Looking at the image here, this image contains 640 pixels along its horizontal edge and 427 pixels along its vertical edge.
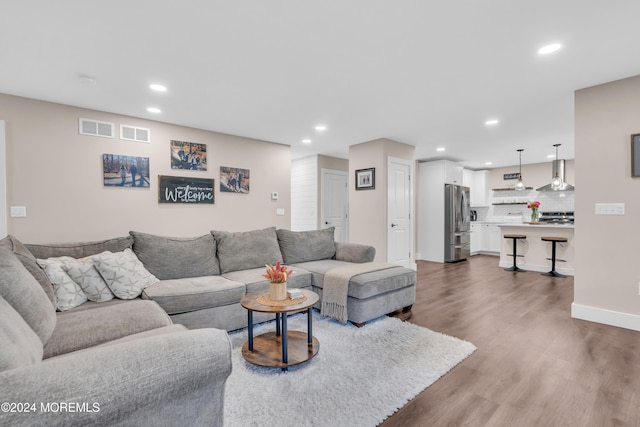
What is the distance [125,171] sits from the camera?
3.76m

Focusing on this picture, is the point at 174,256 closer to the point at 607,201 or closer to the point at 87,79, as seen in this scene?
the point at 87,79

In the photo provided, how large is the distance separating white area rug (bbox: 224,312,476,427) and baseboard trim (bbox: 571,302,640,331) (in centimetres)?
155

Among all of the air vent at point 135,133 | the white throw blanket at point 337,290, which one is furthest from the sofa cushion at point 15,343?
the air vent at point 135,133

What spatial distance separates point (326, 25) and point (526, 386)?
2721mm

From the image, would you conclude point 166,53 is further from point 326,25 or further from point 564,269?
point 564,269

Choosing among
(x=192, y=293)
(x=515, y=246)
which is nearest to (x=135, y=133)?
(x=192, y=293)

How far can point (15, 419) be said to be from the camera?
2.42 feet

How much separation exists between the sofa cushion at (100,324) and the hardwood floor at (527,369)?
1535mm

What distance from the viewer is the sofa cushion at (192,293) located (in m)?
2.40

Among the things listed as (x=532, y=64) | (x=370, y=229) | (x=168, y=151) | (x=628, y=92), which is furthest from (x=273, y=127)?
(x=628, y=92)

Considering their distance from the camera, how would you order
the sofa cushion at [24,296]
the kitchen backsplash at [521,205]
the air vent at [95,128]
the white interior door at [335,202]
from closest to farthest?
the sofa cushion at [24,296] → the air vent at [95,128] → the white interior door at [335,202] → the kitchen backsplash at [521,205]

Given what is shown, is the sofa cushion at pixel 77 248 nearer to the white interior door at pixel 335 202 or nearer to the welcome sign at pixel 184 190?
the welcome sign at pixel 184 190

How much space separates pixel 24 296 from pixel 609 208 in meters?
4.50

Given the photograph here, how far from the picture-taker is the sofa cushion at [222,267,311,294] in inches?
113
